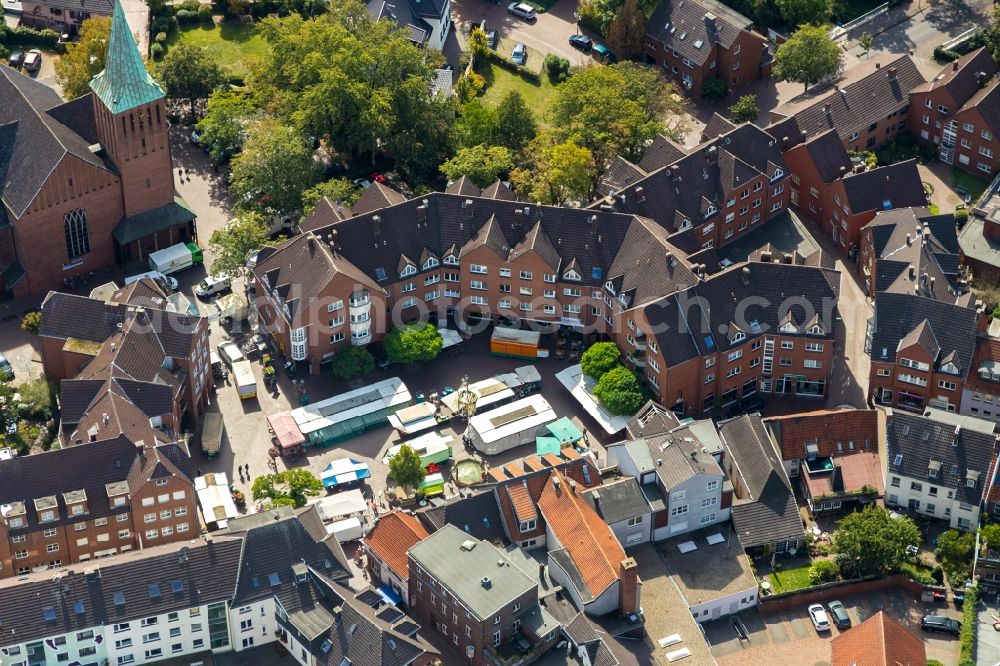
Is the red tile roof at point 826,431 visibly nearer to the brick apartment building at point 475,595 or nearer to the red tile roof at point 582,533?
the red tile roof at point 582,533

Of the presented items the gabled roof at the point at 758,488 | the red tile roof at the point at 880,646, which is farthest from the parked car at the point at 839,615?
the gabled roof at the point at 758,488

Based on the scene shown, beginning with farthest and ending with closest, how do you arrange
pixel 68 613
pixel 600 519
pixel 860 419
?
pixel 860 419 < pixel 600 519 < pixel 68 613

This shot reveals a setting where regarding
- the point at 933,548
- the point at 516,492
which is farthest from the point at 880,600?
the point at 516,492

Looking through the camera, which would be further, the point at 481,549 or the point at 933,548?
the point at 933,548

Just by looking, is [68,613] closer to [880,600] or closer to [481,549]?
[481,549]

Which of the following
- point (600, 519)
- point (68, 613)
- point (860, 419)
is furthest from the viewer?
point (860, 419)

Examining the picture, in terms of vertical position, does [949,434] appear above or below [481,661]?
above
